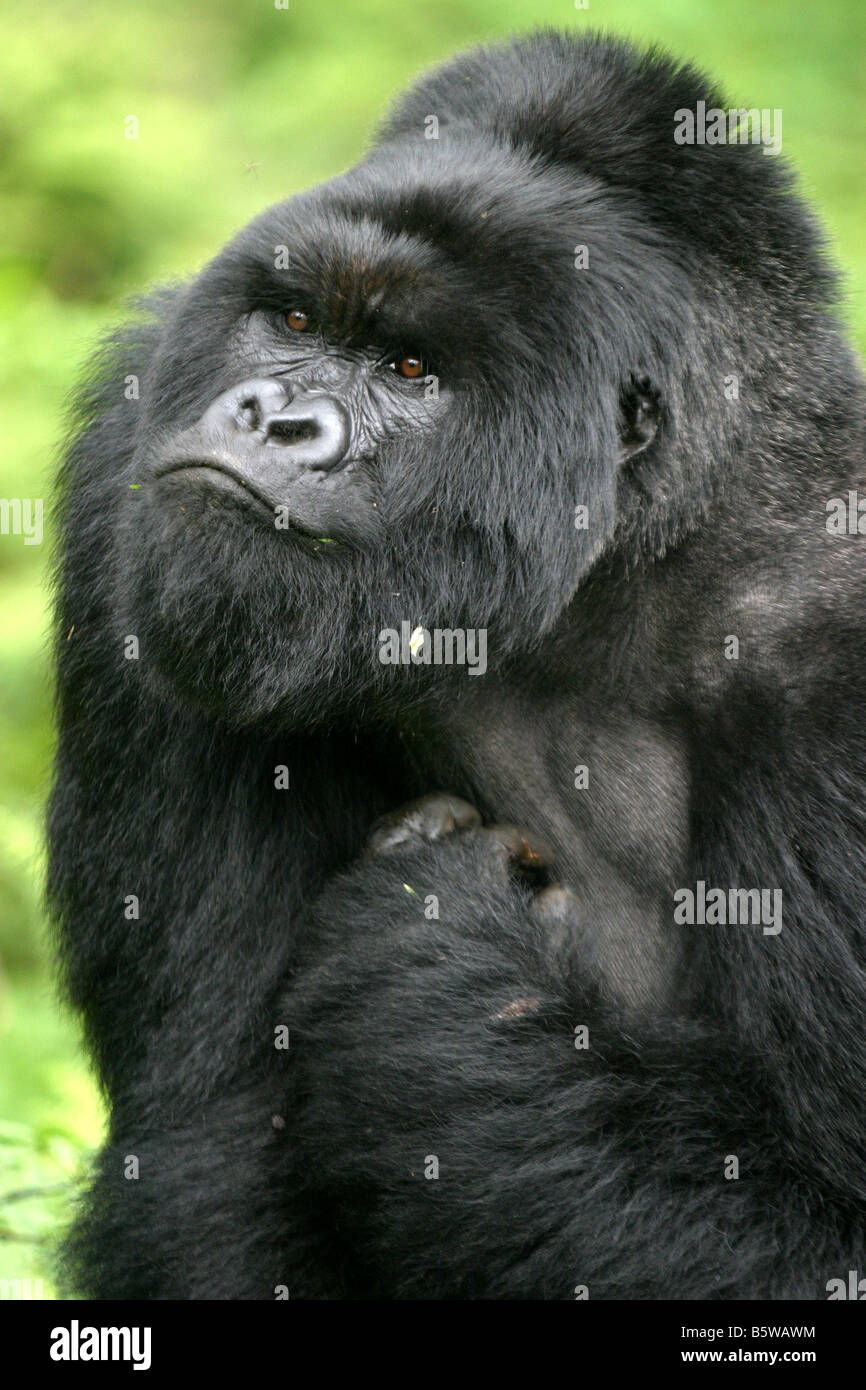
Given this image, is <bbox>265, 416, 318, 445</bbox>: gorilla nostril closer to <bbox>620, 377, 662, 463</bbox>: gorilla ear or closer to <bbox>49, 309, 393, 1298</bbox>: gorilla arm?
<bbox>49, 309, 393, 1298</bbox>: gorilla arm

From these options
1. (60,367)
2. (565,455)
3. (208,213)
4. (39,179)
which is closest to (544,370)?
(565,455)

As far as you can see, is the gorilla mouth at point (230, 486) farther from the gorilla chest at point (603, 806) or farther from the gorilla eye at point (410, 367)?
the gorilla chest at point (603, 806)

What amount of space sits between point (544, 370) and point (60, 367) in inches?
175

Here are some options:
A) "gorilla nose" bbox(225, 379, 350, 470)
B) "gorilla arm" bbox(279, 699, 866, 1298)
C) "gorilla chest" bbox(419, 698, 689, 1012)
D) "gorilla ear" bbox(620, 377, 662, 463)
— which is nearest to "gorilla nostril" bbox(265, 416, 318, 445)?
"gorilla nose" bbox(225, 379, 350, 470)

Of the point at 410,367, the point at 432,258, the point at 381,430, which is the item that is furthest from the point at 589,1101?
the point at 432,258

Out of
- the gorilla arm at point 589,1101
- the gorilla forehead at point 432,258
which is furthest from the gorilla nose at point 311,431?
the gorilla arm at point 589,1101

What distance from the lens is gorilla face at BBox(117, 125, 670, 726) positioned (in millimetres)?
3438

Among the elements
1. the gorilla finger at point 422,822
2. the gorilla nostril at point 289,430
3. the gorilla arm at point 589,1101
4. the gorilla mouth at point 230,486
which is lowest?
the gorilla arm at point 589,1101

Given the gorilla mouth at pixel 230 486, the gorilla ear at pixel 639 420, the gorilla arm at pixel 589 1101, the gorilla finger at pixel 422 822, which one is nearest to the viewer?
the gorilla mouth at pixel 230 486

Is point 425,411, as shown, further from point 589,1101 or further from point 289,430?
point 589,1101

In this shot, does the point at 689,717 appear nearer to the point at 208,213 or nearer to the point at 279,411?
the point at 279,411

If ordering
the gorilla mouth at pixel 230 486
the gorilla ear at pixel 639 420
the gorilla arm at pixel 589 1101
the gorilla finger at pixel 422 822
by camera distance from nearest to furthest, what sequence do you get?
the gorilla mouth at pixel 230 486 → the gorilla arm at pixel 589 1101 → the gorilla ear at pixel 639 420 → the gorilla finger at pixel 422 822

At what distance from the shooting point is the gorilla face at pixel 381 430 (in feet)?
11.3

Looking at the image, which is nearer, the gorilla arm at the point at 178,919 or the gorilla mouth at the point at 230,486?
the gorilla mouth at the point at 230,486
